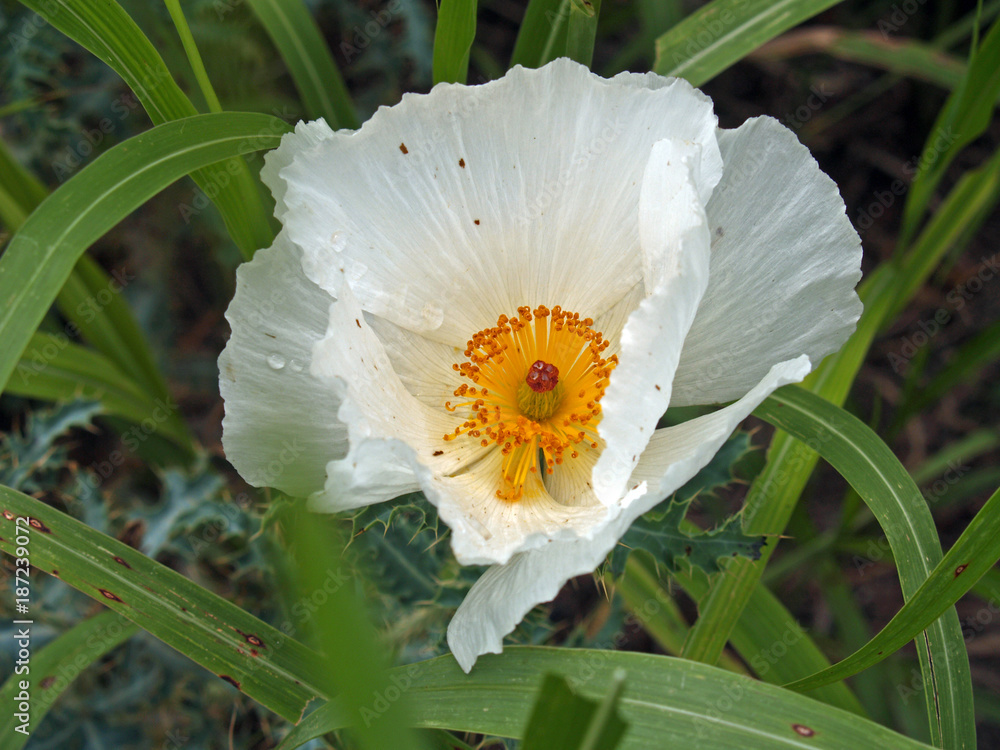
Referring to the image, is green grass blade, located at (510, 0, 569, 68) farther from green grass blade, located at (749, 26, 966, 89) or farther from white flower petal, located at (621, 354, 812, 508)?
green grass blade, located at (749, 26, 966, 89)

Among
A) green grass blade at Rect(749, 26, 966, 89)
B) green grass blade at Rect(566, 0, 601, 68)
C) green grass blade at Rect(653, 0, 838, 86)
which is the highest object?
green grass blade at Rect(749, 26, 966, 89)

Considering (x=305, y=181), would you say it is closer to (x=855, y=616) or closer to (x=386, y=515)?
(x=386, y=515)

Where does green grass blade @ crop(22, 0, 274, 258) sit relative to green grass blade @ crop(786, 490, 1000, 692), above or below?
above

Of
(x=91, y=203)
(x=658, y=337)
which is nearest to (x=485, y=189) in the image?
(x=658, y=337)

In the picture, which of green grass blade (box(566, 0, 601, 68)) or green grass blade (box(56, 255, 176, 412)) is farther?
green grass blade (box(56, 255, 176, 412))

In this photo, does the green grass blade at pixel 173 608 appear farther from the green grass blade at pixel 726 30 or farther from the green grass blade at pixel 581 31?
the green grass blade at pixel 726 30

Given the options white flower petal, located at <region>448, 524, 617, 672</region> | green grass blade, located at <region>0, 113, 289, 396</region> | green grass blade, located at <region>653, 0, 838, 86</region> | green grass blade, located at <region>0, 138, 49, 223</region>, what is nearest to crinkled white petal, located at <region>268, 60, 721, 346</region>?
green grass blade, located at <region>0, 113, 289, 396</region>

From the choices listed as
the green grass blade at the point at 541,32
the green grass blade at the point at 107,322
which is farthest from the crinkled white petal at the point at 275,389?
the green grass blade at the point at 107,322
